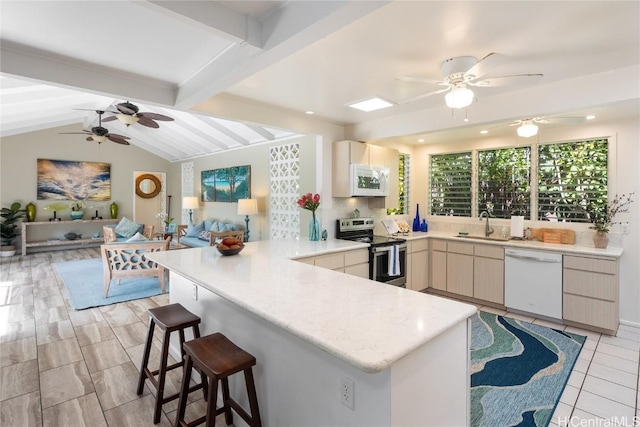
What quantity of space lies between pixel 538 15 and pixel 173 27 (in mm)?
2126

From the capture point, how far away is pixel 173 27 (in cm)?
Result: 194

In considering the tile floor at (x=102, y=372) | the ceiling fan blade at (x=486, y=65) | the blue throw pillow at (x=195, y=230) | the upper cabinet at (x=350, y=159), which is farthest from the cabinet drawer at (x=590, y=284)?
the blue throw pillow at (x=195, y=230)

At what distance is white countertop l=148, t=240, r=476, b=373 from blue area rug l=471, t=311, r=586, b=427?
115cm

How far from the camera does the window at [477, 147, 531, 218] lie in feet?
14.3

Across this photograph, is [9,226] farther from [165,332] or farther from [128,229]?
[165,332]

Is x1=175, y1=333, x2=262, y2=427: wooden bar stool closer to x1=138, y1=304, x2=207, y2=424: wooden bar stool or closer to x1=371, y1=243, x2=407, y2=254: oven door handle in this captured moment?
x1=138, y1=304, x2=207, y2=424: wooden bar stool

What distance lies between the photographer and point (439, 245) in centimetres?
464

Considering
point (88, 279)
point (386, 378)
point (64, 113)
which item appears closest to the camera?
point (386, 378)

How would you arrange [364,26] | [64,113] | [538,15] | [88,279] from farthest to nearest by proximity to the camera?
[64,113] → [88,279] → [364,26] → [538,15]

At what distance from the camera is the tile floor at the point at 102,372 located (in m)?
2.13

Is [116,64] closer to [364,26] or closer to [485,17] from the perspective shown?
[364,26]

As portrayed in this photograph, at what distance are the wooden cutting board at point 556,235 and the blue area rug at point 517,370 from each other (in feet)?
3.67

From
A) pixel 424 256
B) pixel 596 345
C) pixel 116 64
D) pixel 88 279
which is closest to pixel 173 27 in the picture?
pixel 116 64

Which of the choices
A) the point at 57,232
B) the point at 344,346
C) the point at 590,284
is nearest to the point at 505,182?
the point at 590,284
